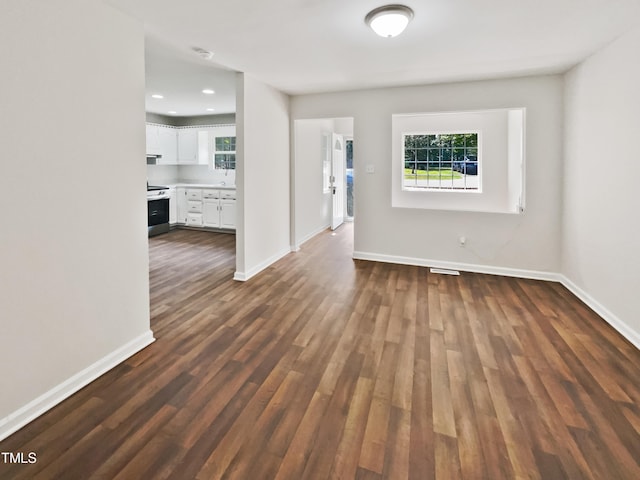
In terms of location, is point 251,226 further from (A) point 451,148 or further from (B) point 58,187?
(A) point 451,148

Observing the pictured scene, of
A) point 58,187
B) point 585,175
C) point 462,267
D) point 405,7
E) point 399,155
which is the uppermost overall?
point 405,7

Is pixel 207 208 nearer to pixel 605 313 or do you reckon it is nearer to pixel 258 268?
pixel 258 268

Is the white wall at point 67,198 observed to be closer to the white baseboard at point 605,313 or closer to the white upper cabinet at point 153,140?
the white baseboard at point 605,313

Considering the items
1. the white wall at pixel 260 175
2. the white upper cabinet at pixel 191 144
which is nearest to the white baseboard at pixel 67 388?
the white wall at pixel 260 175

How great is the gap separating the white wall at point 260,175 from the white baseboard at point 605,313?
359cm

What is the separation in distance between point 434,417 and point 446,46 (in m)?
2.97

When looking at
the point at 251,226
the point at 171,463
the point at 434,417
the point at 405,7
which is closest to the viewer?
the point at 171,463

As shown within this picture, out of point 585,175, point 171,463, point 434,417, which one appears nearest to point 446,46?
point 585,175

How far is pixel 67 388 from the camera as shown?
2.05 m

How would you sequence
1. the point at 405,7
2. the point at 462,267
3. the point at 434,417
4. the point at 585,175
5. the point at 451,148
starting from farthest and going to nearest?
the point at 451,148, the point at 462,267, the point at 585,175, the point at 405,7, the point at 434,417

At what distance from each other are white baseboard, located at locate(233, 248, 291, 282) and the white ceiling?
2290 millimetres

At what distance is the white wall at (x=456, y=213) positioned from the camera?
161 inches

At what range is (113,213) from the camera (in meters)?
2.36

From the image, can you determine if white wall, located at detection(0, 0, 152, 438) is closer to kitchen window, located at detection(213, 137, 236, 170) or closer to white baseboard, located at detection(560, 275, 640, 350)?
white baseboard, located at detection(560, 275, 640, 350)
